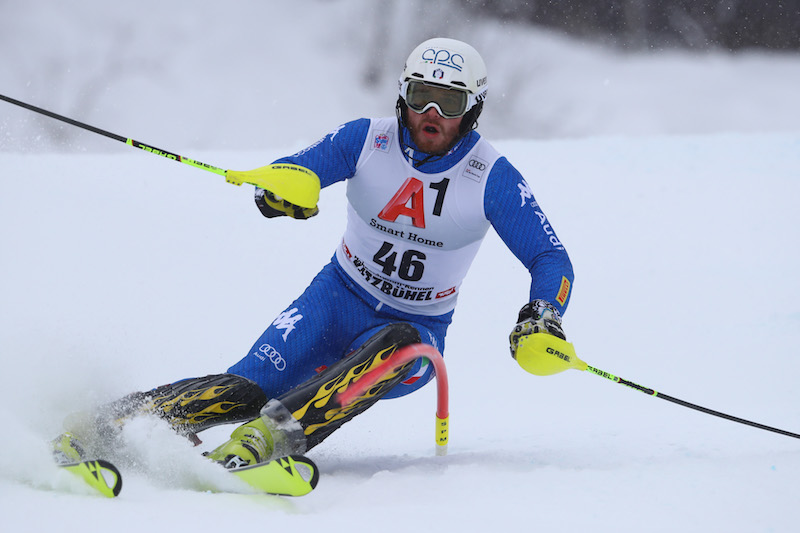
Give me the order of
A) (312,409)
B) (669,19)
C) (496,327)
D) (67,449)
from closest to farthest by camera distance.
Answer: (67,449), (312,409), (496,327), (669,19)

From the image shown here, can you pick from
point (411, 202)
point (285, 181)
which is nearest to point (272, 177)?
point (285, 181)

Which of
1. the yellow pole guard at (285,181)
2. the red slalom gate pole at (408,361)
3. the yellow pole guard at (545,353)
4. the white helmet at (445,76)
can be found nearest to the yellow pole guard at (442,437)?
the red slalom gate pole at (408,361)

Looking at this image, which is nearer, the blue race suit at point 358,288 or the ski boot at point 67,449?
the ski boot at point 67,449

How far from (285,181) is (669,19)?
942cm

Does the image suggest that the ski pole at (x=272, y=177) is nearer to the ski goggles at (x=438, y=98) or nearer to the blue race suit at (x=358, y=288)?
the blue race suit at (x=358, y=288)

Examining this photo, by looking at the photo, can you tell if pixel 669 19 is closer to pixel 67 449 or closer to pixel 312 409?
pixel 312 409

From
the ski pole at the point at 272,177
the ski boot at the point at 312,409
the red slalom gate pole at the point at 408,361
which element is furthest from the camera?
the ski pole at the point at 272,177

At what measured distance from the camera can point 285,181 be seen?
2596mm

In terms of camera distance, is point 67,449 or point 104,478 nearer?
point 104,478

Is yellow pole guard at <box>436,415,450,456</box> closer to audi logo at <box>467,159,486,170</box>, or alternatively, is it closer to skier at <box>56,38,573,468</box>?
skier at <box>56,38,573,468</box>

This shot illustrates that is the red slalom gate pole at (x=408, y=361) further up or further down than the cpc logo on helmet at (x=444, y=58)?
further down

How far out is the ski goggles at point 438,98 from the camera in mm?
2734

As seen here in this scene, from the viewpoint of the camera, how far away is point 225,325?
4.79 metres

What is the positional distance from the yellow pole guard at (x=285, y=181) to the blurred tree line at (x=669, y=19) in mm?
8860
